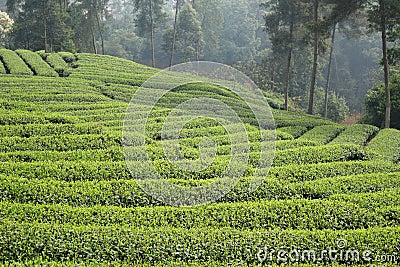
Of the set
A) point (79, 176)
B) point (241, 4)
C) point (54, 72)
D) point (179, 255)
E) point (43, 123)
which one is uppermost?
point (241, 4)

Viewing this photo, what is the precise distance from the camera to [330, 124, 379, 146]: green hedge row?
15952 millimetres

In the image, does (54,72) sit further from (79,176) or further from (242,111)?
(79,176)

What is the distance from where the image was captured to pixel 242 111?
20.1 metres

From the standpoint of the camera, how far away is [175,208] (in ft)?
26.9

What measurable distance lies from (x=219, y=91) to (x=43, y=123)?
1318 cm

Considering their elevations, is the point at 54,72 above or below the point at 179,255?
above

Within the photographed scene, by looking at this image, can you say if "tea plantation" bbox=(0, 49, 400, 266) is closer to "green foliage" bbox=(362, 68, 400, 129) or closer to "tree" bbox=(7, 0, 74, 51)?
"green foliage" bbox=(362, 68, 400, 129)

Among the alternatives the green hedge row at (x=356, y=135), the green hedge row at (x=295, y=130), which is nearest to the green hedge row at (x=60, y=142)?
the green hedge row at (x=295, y=130)

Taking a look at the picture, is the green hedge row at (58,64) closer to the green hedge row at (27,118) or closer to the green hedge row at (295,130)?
the green hedge row at (27,118)

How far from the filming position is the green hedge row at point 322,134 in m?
15.7

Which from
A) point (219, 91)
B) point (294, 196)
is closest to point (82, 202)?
point (294, 196)

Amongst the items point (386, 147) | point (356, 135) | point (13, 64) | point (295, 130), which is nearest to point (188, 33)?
point (13, 64)

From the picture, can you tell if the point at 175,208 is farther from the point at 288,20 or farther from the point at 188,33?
the point at 188,33

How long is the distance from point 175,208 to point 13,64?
19.4 meters
